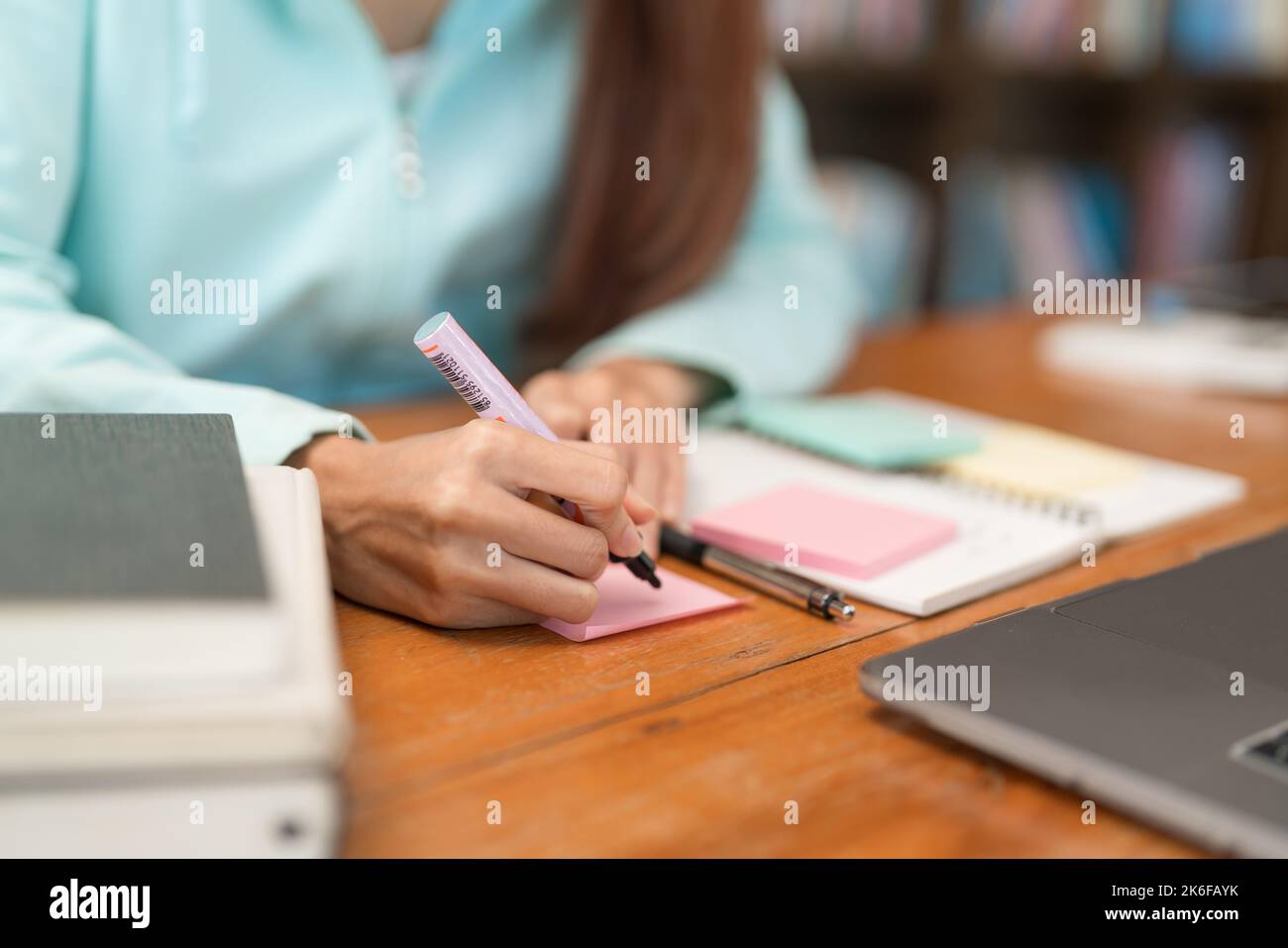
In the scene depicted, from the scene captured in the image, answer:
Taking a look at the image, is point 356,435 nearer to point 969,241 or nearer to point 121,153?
point 121,153

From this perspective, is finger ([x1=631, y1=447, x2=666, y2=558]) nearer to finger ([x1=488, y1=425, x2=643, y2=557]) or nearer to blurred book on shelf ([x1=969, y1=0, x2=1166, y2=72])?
finger ([x1=488, y1=425, x2=643, y2=557])

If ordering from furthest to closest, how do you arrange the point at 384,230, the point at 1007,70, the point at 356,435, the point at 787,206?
1. the point at 1007,70
2. the point at 787,206
3. the point at 384,230
4. the point at 356,435

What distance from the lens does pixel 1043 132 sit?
2.52 m

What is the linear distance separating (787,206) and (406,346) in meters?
0.41

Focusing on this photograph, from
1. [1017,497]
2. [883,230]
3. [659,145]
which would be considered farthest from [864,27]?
[1017,497]

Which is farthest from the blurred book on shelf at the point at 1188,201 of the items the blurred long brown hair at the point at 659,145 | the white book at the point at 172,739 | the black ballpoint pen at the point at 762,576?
the white book at the point at 172,739

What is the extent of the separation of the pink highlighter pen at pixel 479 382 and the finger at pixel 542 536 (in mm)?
23

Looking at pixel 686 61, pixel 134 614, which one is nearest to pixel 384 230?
pixel 686 61

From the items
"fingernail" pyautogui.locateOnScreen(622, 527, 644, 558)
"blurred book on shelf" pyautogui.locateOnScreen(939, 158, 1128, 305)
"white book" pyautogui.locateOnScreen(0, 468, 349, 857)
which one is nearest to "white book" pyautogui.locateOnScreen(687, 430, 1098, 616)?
"fingernail" pyautogui.locateOnScreen(622, 527, 644, 558)

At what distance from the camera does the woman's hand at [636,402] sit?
76 cm

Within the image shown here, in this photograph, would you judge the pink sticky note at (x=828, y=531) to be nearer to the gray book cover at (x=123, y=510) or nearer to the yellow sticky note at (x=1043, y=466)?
the yellow sticky note at (x=1043, y=466)

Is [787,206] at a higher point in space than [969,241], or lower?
lower

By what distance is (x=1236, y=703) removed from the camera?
0.50 m
